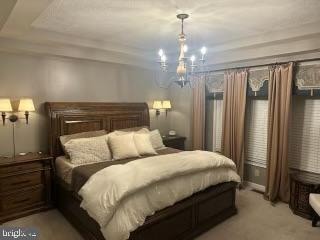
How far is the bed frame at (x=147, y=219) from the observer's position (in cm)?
248

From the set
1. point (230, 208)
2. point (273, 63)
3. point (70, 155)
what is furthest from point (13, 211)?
point (273, 63)

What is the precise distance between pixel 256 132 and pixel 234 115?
49cm

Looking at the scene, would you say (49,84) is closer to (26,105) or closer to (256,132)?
(26,105)

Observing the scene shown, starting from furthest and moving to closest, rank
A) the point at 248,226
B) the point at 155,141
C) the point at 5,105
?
1. the point at 155,141
2. the point at 5,105
3. the point at 248,226

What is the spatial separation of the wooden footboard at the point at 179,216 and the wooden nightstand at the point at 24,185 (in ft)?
0.78

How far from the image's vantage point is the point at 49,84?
149 inches

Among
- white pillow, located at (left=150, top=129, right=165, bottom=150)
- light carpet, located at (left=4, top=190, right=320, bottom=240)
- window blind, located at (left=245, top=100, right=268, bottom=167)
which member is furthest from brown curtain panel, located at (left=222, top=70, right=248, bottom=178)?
white pillow, located at (left=150, top=129, right=165, bottom=150)

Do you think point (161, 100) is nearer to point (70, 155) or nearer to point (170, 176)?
point (70, 155)

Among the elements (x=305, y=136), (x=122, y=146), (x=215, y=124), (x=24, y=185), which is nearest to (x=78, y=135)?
(x=122, y=146)

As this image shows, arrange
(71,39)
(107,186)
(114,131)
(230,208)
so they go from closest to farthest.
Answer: (107,186) < (230,208) < (71,39) < (114,131)

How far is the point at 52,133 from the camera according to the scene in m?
3.67

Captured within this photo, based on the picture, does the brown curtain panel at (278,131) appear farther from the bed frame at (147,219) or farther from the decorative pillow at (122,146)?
the decorative pillow at (122,146)

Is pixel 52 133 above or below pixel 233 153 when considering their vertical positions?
above

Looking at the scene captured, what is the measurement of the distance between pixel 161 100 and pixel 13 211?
3475mm
